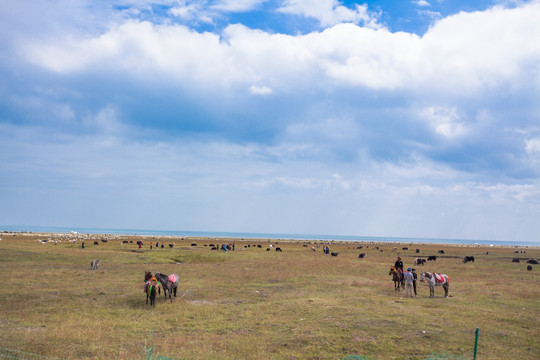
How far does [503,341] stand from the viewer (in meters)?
14.6

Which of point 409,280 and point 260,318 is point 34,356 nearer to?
point 260,318

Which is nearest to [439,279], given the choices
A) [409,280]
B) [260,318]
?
[409,280]

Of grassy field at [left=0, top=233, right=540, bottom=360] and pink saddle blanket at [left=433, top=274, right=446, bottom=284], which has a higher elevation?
pink saddle blanket at [left=433, top=274, right=446, bottom=284]

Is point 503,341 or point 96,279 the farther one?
point 96,279

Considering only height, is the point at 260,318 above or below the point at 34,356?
below

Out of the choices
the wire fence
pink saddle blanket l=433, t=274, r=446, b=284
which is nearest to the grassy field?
the wire fence

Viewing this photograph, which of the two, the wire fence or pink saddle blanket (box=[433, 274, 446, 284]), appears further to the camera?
pink saddle blanket (box=[433, 274, 446, 284])

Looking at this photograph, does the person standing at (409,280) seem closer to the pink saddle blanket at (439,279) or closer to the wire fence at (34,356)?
the pink saddle blanket at (439,279)

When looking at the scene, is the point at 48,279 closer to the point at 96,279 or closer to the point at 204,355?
the point at 96,279

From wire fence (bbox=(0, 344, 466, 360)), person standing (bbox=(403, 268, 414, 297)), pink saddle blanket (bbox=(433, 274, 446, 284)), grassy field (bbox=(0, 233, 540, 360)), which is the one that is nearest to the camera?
wire fence (bbox=(0, 344, 466, 360))

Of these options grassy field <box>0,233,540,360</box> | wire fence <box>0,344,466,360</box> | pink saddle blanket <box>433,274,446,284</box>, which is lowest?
grassy field <box>0,233,540,360</box>

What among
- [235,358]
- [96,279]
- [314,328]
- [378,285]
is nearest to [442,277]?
[378,285]

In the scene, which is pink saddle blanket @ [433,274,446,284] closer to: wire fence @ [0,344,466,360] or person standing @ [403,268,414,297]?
person standing @ [403,268,414,297]

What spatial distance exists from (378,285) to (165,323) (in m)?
18.0
